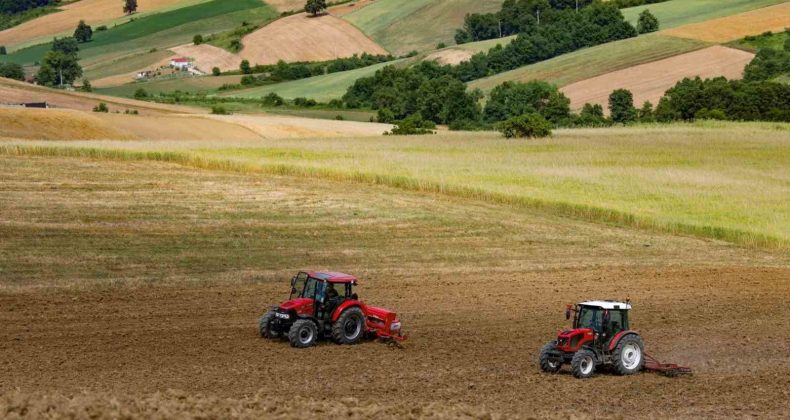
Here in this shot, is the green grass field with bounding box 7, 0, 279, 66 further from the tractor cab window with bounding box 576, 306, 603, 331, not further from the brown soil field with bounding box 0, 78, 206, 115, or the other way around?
the tractor cab window with bounding box 576, 306, 603, 331

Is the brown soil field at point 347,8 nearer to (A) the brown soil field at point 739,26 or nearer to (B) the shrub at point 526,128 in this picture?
(A) the brown soil field at point 739,26

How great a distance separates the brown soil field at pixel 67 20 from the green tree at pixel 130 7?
0.83 metres

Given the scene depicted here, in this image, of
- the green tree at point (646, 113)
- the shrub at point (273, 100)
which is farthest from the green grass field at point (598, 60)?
the shrub at point (273, 100)

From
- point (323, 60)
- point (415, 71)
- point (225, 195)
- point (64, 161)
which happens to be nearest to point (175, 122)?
point (64, 161)

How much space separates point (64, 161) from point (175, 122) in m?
26.7

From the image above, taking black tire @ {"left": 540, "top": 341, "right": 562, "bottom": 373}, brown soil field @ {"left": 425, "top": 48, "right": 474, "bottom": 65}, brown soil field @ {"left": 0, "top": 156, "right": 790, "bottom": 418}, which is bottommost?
brown soil field @ {"left": 0, "top": 156, "right": 790, "bottom": 418}

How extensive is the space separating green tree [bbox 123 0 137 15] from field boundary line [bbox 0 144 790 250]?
135963mm

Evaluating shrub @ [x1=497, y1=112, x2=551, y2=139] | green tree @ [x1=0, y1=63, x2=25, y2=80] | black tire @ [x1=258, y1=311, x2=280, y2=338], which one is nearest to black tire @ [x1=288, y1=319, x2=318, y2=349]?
black tire @ [x1=258, y1=311, x2=280, y2=338]

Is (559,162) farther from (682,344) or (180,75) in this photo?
(180,75)

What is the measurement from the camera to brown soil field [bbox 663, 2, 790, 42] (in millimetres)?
123562

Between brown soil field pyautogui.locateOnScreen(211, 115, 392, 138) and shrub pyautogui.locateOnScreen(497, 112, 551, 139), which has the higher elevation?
shrub pyautogui.locateOnScreen(497, 112, 551, 139)

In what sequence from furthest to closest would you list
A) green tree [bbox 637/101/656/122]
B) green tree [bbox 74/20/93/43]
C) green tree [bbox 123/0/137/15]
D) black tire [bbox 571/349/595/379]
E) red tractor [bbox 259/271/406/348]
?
green tree [bbox 123/0/137/15] → green tree [bbox 74/20/93/43] → green tree [bbox 637/101/656/122] → red tractor [bbox 259/271/406/348] → black tire [bbox 571/349/595/379]

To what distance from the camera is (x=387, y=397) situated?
766 inches

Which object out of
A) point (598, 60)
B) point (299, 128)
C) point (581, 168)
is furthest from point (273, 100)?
point (581, 168)
